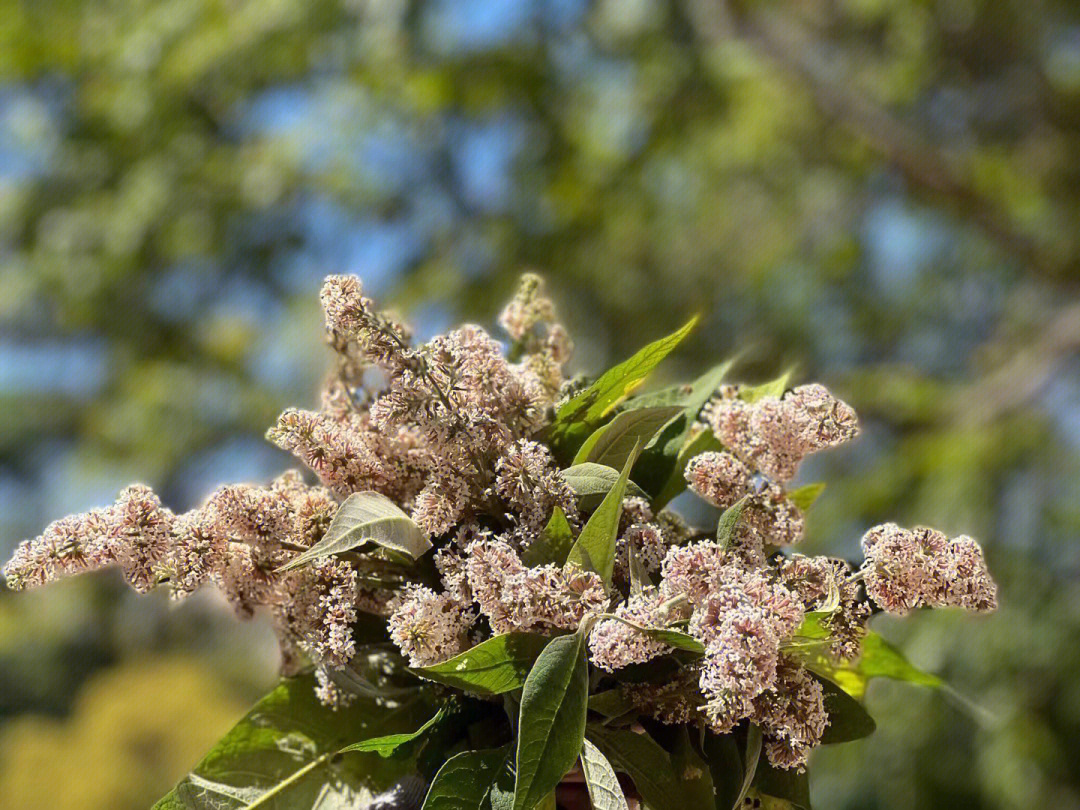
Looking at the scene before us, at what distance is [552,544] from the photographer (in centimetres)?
38

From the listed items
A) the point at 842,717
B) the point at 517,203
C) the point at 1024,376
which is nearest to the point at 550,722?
the point at 842,717

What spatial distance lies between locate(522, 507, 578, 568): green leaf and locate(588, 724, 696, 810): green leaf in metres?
0.06

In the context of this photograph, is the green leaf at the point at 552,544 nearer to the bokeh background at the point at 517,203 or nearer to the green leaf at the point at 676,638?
the green leaf at the point at 676,638

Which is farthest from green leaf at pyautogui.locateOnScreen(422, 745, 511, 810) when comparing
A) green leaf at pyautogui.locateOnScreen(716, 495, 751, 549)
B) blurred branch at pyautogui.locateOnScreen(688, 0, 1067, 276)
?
blurred branch at pyautogui.locateOnScreen(688, 0, 1067, 276)

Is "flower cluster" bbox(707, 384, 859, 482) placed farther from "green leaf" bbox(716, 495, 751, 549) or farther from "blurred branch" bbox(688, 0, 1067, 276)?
"blurred branch" bbox(688, 0, 1067, 276)

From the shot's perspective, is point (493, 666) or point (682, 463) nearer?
point (493, 666)

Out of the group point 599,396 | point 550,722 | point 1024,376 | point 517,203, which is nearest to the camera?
point 550,722

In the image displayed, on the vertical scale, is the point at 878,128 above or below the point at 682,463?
above

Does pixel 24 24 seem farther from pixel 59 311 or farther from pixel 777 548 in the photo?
pixel 777 548

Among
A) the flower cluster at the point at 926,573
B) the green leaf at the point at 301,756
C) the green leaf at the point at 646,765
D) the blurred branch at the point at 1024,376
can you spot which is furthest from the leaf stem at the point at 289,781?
the blurred branch at the point at 1024,376

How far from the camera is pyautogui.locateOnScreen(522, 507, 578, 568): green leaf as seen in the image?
0.38 meters

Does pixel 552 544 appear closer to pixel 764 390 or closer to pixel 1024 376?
pixel 764 390

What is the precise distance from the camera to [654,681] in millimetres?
384

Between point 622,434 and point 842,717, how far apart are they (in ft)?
0.44
